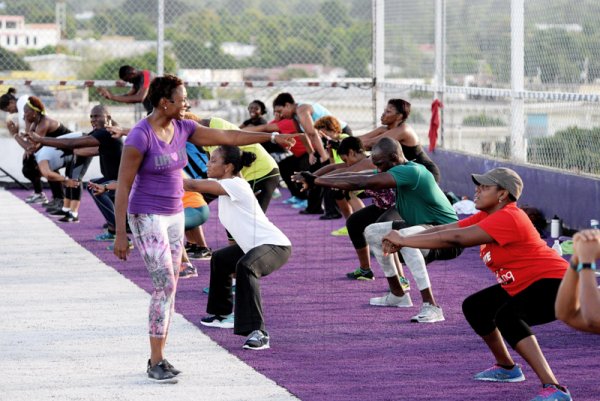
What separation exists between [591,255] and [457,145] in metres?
14.1

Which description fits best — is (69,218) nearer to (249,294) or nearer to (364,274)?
(364,274)

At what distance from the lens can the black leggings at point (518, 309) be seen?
743 cm

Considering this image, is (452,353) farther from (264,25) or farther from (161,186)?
(264,25)

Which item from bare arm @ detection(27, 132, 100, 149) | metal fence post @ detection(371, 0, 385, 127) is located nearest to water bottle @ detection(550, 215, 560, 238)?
bare arm @ detection(27, 132, 100, 149)

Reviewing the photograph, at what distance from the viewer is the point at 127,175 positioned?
7.96m

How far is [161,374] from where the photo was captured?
801cm

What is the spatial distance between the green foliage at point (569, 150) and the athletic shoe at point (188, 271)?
5110 mm

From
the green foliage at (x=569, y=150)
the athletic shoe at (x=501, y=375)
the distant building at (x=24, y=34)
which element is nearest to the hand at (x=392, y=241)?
the athletic shoe at (x=501, y=375)

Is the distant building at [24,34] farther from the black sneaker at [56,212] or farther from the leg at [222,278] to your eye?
the leg at [222,278]

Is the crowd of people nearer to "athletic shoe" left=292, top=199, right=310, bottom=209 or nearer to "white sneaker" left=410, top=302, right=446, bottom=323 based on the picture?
"white sneaker" left=410, top=302, right=446, bottom=323

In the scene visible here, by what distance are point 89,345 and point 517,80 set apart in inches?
368

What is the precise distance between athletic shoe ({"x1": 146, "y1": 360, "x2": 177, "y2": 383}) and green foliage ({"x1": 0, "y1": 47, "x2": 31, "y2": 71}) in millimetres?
15167

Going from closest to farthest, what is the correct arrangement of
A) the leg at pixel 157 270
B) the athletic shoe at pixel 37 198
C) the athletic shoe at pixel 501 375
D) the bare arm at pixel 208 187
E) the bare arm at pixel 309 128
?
the athletic shoe at pixel 501 375 < the leg at pixel 157 270 < the bare arm at pixel 208 187 < the bare arm at pixel 309 128 < the athletic shoe at pixel 37 198

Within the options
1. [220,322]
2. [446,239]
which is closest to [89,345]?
[220,322]
